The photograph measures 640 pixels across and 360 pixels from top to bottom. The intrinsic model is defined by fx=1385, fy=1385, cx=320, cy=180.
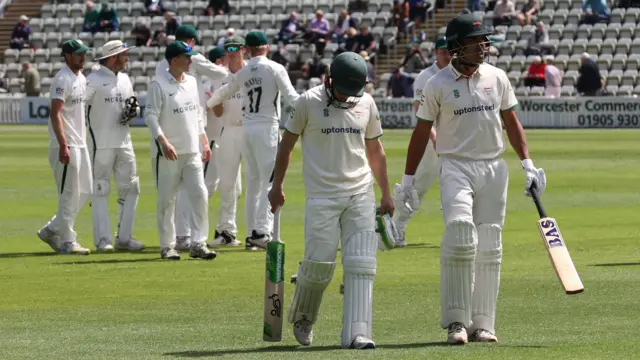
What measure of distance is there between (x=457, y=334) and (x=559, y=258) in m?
0.82

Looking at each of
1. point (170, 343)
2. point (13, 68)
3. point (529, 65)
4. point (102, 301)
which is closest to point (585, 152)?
point (529, 65)

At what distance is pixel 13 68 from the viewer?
47844 mm

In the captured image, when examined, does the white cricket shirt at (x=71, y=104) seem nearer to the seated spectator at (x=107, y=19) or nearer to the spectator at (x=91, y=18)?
the seated spectator at (x=107, y=19)

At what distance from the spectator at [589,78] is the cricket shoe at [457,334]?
2981 centimetres

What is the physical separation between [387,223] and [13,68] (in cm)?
4074

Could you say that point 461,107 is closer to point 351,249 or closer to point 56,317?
point 351,249

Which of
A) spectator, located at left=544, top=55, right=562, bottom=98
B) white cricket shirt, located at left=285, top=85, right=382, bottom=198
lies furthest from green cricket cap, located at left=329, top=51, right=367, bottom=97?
spectator, located at left=544, top=55, right=562, bottom=98

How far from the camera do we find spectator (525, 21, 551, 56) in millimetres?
40250

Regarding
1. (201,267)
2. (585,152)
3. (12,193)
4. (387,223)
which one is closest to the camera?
(387,223)

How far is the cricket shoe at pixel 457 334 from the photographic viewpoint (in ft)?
27.9

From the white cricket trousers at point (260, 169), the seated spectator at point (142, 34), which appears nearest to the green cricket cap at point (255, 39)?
the white cricket trousers at point (260, 169)

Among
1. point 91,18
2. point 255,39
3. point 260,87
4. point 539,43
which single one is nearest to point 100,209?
point 260,87

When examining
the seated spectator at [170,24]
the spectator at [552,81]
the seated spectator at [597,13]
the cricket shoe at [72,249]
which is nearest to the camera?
the cricket shoe at [72,249]

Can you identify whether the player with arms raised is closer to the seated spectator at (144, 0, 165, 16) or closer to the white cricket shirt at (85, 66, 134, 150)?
the white cricket shirt at (85, 66, 134, 150)
